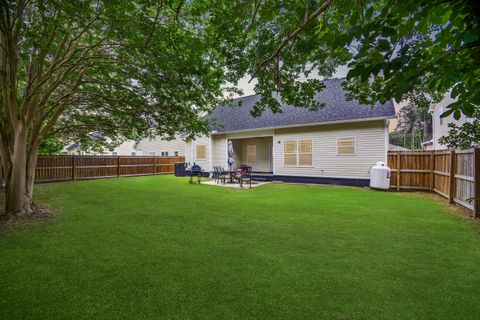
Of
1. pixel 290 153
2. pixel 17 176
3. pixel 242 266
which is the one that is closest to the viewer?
pixel 242 266

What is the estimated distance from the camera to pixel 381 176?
10.4 meters

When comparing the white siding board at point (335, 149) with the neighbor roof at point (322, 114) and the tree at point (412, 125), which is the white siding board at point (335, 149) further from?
the tree at point (412, 125)

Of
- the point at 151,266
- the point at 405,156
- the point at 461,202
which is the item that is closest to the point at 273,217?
the point at 151,266

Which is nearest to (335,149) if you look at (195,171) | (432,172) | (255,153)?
(432,172)

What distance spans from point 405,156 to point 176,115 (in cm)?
961

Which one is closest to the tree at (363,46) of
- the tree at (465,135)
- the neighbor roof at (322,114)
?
the tree at (465,135)

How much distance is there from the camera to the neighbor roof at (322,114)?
446 inches

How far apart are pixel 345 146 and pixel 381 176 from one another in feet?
7.48

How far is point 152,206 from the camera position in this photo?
24.3 feet

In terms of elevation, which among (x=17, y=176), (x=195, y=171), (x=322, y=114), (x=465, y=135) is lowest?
(x=195, y=171)

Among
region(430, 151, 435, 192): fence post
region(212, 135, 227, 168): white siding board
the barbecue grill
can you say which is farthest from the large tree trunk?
region(430, 151, 435, 192): fence post

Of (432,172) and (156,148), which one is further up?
(156,148)

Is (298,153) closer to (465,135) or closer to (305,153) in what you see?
(305,153)

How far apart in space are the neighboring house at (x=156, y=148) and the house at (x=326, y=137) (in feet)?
33.7
